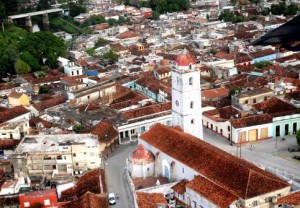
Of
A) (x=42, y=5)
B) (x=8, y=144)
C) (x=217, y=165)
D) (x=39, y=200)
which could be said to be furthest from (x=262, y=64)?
(x=42, y=5)

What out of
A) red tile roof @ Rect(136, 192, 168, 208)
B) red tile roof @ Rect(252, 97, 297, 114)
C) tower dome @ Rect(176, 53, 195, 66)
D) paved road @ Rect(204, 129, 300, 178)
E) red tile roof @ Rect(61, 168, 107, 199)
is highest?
tower dome @ Rect(176, 53, 195, 66)

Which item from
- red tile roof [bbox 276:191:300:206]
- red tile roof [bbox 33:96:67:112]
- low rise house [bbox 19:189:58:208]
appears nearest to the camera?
red tile roof [bbox 276:191:300:206]

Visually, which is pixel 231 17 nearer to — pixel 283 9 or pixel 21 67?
pixel 283 9

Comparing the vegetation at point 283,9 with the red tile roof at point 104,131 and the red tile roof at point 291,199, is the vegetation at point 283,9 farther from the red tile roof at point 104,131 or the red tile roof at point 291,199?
the red tile roof at point 291,199

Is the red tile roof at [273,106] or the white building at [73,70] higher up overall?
the white building at [73,70]

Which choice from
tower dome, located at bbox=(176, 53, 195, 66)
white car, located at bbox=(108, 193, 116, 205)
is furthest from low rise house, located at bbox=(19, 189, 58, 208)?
tower dome, located at bbox=(176, 53, 195, 66)

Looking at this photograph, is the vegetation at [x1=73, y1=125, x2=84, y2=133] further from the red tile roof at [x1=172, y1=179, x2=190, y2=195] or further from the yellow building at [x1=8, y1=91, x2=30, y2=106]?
the red tile roof at [x1=172, y1=179, x2=190, y2=195]

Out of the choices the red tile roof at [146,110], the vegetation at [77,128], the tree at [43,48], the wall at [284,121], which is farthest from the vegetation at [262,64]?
the tree at [43,48]
